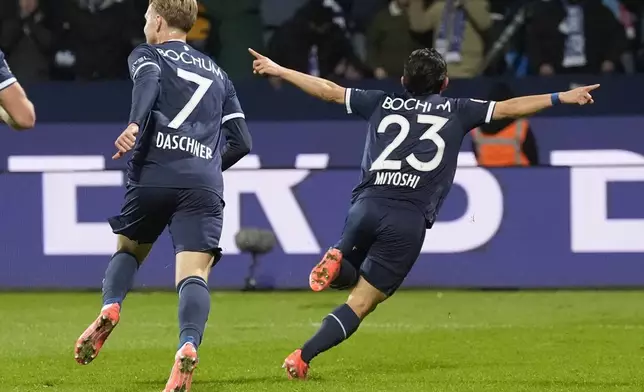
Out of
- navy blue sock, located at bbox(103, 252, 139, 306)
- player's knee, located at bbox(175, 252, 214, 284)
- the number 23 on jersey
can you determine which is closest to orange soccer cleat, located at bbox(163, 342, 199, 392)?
player's knee, located at bbox(175, 252, 214, 284)

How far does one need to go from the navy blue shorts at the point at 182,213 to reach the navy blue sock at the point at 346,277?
855 millimetres

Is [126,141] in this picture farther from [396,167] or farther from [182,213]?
[396,167]

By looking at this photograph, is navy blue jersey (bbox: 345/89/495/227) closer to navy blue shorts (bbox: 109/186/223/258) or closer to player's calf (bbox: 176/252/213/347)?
navy blue shorts (bbox: 109/186/223/258)

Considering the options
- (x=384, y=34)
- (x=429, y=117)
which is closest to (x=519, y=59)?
(x=384, y=34)

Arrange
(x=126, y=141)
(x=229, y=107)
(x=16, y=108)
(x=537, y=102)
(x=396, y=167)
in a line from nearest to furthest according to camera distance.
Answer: (x=16, y=108), (x=126, y=141), (x=229, y=107), (x=537, y=102), (x=396, y=167)

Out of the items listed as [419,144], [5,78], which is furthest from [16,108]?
[419,144]

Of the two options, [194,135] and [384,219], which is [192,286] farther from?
[384,219]

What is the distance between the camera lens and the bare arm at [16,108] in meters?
5.52

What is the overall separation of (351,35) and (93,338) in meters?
9.45

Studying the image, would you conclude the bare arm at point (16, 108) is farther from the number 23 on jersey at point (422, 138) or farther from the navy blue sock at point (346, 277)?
the number 23 on jersey at point (422, 138)

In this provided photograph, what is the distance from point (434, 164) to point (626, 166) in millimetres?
5333

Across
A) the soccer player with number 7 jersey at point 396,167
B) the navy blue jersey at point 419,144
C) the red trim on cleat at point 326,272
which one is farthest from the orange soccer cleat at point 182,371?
the navy blue jersey at point 419,144

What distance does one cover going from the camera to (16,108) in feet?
18.2

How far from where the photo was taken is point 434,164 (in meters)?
7.69
